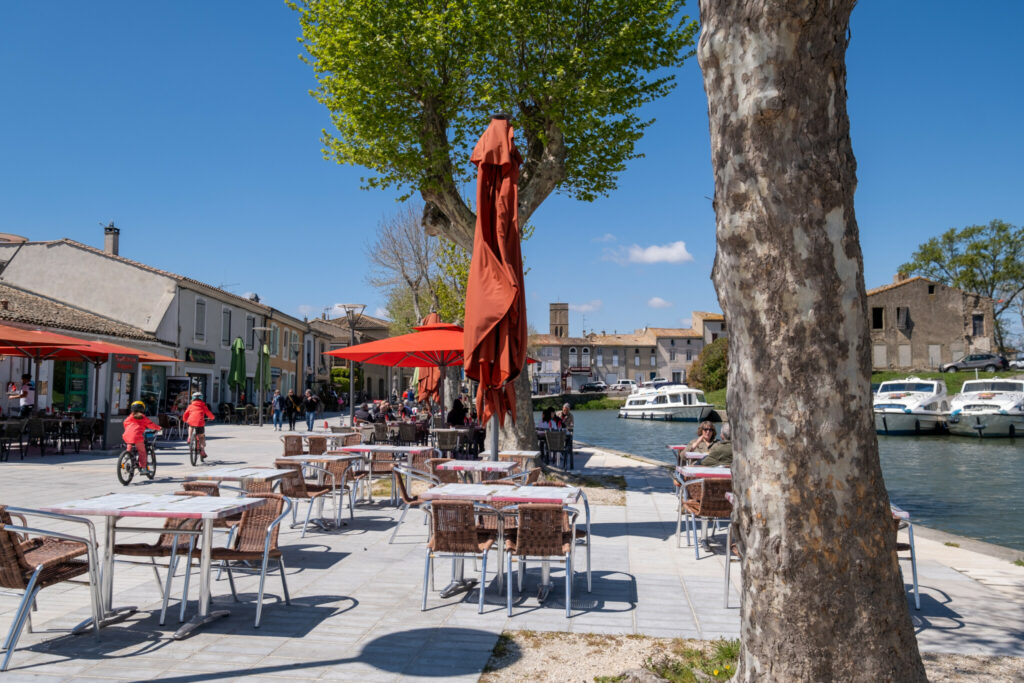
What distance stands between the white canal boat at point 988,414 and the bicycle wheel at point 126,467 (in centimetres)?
3279

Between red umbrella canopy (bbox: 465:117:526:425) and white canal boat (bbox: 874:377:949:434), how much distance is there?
3071 centimetres

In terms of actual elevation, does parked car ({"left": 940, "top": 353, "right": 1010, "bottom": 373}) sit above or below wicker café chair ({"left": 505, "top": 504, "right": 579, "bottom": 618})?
above

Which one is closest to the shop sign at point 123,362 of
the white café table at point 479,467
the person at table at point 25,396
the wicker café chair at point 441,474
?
the person at table at point 25,396

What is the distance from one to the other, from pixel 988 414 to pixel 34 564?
117 ft

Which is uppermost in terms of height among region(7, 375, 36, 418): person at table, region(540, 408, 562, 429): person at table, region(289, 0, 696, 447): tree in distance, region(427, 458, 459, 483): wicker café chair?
region(289, 0, 696, 447): tree in distance

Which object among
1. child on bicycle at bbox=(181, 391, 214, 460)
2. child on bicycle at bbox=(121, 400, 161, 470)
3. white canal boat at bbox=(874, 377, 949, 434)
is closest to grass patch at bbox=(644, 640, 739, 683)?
child on bicycle at bbox=(121, 400, 161, 470)

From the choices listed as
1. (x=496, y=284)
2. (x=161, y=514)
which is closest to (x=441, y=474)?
(x=496, y=284)

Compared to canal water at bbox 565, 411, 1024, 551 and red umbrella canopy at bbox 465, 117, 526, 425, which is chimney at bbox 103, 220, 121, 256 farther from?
red umbrella canopy at bbox 465, 117, 526, 425

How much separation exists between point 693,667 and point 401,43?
Result: 10.5 m

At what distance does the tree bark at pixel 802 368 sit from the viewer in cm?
276

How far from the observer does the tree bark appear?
2764 mm

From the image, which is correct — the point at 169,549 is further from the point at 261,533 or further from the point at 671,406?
the point at 671,406

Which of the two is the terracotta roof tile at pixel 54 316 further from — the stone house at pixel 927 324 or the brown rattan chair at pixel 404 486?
the stone house at pixel 927 324

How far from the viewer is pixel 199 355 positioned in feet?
99.1
